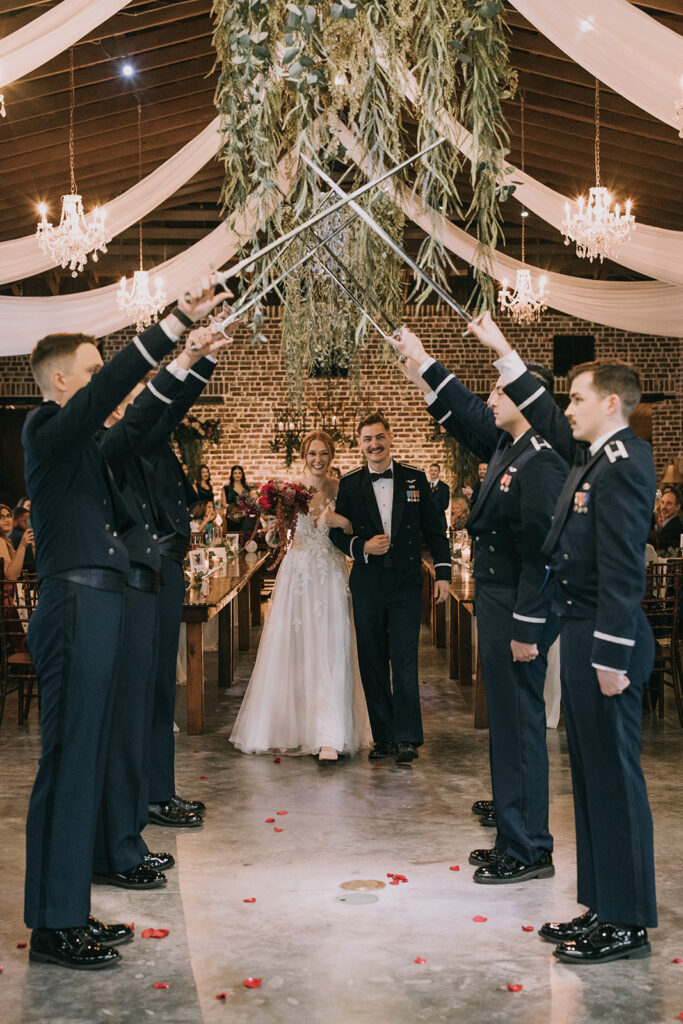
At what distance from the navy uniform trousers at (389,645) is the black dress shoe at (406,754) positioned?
1.3 inches

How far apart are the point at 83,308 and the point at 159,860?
572cm

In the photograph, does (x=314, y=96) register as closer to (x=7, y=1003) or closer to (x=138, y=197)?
(x=7, y=1003)

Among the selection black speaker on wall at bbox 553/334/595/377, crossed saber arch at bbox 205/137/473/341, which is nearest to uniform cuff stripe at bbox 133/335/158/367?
crossed saber arch at bbox 205/137/473/341

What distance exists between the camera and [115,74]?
9859 millimetres

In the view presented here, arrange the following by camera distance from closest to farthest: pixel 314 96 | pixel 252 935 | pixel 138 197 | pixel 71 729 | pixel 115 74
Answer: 1. pixel 314 96
2. pixel 71 729
3. pixel 252 935
4. pixel 138 197
5. pixel 115 74

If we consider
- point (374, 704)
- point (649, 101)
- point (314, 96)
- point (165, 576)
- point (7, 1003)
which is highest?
point (649, 101)

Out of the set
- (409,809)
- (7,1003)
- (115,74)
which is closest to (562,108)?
(115,74)

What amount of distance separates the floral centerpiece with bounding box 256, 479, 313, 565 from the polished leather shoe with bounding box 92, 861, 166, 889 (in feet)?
8.81

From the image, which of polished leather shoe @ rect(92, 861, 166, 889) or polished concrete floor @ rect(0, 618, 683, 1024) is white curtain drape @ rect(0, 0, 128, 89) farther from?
polished leather shoe @ rect(92, 861, 166, 889)

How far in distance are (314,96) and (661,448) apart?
1746 centimetres

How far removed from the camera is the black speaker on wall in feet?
64.5

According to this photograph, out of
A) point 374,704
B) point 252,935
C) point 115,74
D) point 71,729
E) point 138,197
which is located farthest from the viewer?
point 115,74

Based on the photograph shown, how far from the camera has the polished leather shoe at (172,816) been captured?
4.84 metres

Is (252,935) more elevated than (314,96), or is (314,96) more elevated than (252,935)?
(314,96)
